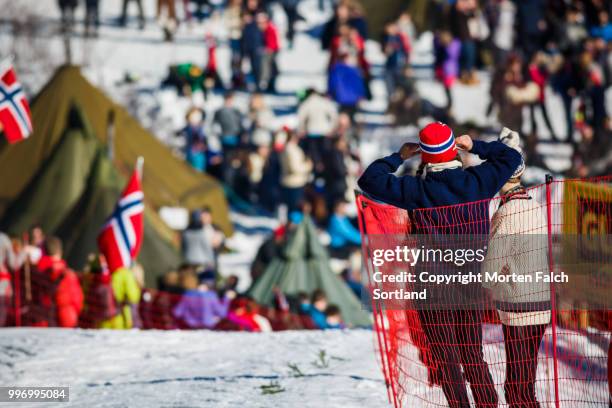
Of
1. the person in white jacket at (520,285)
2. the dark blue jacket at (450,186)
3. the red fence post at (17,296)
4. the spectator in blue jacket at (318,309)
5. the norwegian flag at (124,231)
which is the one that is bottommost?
the spectator in blue jacket at (318,309)

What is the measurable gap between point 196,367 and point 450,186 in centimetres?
337

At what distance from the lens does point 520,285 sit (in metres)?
6.20

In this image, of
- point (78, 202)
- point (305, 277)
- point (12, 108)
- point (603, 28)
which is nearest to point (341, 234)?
point (305, 277)

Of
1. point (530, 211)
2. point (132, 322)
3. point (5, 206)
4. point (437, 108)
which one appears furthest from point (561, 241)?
point (437, 108)

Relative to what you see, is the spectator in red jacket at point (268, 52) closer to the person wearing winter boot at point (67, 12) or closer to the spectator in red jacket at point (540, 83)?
the person wearing winter boot at point (67, 12)

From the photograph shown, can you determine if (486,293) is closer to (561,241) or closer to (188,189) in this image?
(561,241)

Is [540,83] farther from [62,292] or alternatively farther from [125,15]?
[62,292]

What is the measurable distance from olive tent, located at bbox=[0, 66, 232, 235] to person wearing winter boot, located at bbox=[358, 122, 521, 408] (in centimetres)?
970

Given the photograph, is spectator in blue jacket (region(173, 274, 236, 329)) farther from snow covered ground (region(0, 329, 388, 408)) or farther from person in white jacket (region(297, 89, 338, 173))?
person in white jacket (region(297, 89, 338, 173))

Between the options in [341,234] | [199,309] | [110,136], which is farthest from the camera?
[110,136]

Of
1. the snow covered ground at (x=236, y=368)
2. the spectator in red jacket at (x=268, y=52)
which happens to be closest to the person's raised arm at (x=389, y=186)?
the snow covered ground at (x=236, y=368)

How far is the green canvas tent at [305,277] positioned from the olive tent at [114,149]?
272 centimetres

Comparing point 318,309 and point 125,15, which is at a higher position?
point 125,15

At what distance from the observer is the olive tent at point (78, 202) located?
1405cm
